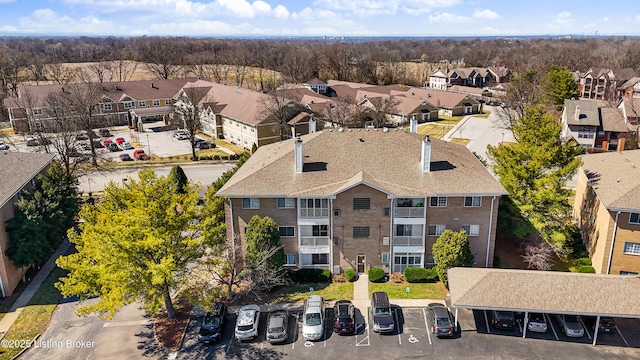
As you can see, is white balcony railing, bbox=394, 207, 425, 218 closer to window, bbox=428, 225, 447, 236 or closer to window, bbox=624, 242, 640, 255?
window, bbox=428, 225, 447, 236

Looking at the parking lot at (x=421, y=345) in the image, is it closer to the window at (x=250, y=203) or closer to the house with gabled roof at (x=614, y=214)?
the house with gabled roof at (x=614, y=214)

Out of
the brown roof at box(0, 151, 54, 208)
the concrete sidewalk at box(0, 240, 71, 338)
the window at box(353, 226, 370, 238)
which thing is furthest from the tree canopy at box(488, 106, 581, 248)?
the brown roof at box(0, 151, 54, 208)

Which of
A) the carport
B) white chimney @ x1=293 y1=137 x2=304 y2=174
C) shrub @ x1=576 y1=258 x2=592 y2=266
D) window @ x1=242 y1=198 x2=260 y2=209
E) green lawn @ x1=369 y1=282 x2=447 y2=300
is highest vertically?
white chimney @ x1=293 y1=137 x2=304 y2=174

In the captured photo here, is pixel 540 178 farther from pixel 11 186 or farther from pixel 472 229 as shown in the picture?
pixel 11 186

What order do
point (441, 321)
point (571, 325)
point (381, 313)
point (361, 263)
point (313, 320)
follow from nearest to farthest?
1. point (571, 325)
2. point (441, 321)
3. point (313, 320)
4. point (381, 313)
5. point (361, 263)

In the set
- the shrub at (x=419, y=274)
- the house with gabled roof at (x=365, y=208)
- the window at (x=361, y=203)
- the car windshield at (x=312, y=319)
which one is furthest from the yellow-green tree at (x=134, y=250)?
the shrub at (x=419, y=274)

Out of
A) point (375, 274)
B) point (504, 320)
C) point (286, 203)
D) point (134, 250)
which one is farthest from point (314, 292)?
point (134, 250)

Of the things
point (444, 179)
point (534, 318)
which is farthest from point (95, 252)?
point (534, 318)
